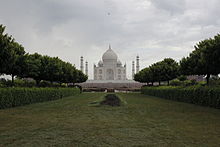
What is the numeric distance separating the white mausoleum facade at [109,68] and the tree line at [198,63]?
213ft

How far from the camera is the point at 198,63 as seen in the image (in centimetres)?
1889

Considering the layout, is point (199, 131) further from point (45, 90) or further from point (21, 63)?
point (21, 63)

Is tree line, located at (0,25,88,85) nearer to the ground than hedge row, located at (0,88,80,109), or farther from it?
farther from it

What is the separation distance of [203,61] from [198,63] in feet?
12.8

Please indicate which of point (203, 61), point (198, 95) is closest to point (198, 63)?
point (203, 61)

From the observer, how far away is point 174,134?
560 centimetres

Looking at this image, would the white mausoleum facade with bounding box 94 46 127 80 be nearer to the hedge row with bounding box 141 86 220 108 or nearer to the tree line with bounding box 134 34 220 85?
the tree line with bounding box 134 34 220 85

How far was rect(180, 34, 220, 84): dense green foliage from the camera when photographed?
13371 millimetres

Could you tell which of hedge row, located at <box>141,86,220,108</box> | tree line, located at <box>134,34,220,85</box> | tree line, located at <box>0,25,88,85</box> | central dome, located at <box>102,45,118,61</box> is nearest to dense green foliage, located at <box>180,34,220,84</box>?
tree line, located at <box>134,34,220,85</box>

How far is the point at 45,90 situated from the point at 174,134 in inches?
590

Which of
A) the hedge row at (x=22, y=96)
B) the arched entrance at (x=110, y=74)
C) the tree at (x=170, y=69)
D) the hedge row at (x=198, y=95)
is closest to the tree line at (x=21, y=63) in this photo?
the hedge row at (x=22, y=96)

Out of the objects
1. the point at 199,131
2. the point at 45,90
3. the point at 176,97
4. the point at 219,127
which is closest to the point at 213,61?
the point at 176,97

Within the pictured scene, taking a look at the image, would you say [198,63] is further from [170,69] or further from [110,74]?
[110,74]

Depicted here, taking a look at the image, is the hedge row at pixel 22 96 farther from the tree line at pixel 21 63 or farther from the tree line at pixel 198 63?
the tree line at pixel 198 63
